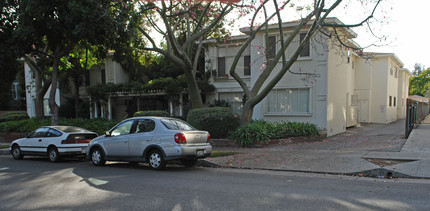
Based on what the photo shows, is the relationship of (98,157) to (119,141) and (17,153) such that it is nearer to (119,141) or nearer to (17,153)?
(119,141)

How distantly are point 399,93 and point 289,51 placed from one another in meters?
20.8

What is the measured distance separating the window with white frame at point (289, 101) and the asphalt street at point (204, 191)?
324 inches

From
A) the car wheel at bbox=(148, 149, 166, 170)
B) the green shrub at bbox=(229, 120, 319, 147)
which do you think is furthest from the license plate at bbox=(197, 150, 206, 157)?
the green shrub at bbox=(229, 120, 319, 147)

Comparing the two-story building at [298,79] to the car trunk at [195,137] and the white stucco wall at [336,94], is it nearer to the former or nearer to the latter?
the white stucco wall at [336,94]

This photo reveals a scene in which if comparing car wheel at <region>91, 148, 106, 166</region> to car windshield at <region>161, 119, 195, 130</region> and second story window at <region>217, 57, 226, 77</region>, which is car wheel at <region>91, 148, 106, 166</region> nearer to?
car windshield at <region>161, 119, 195, 130</region>

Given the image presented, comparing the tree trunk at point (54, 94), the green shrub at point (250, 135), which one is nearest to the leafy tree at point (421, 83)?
the green shrub at point (250, 135)

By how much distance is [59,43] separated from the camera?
14797 mm

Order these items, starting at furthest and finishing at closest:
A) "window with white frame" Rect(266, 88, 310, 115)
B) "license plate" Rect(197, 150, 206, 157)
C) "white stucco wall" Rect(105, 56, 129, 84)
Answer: "white stucco wall" Rect(105, 56, 129, 84) < "window with white frame" Rect(266, 88, 310, 115) < "license plate" Rect(197, 150, 206, 157)

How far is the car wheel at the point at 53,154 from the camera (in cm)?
1084

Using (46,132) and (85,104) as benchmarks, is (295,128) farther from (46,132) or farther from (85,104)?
(85,104)

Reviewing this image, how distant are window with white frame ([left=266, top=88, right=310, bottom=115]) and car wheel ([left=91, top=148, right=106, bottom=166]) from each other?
9582 mm

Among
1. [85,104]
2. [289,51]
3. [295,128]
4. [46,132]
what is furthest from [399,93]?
[46,132]

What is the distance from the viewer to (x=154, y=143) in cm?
846

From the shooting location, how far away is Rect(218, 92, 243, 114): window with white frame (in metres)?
18.5
